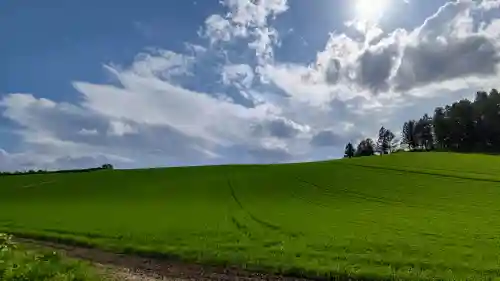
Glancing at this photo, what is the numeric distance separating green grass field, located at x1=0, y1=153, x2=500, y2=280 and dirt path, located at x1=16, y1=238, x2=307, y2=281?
122 centimetres

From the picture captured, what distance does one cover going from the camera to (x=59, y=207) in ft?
195

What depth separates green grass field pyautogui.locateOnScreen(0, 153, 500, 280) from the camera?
2677cm

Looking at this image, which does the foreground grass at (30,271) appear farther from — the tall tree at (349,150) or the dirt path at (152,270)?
the tall tree at (349,150)

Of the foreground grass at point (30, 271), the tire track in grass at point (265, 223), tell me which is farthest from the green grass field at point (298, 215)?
the foreground grass at point (30, 271)

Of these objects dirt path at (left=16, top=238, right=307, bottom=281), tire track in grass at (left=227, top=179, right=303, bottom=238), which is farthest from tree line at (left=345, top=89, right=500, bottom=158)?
dirt path at (left=16, top=238, right=307, bottom=281)

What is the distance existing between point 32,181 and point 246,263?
7988 cm

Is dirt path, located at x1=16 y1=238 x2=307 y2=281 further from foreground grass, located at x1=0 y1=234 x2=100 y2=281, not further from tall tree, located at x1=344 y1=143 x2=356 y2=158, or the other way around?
tall tree, located at x1=344 y1=143 x2=356 y2=158

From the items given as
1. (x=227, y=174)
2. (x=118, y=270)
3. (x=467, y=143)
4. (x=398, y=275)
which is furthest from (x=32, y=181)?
(x=467, y=143)

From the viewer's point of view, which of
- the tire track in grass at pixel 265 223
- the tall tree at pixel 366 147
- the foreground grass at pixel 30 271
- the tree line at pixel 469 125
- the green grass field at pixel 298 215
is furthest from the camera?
the tall tree at pixel 366 147

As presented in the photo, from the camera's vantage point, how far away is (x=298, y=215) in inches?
1730

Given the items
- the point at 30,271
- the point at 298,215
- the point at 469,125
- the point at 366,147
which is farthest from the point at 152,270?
the point at 366,147

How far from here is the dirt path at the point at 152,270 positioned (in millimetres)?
24125

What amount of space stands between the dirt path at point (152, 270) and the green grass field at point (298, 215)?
122cm

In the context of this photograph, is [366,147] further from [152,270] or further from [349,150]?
[152,270]
